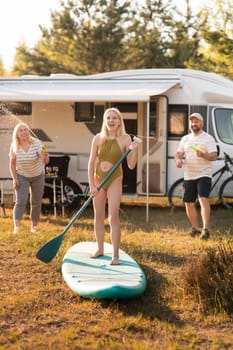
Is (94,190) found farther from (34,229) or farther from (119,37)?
(119,37)

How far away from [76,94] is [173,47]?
57.4 feet

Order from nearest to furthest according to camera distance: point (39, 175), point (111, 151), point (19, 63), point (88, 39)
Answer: point (111, 151), point (39, 175), point (88, 39), point (19, 63)

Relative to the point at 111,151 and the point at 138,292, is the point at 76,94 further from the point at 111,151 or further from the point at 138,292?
the point at 138,292

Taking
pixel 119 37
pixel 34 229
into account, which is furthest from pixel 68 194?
pixel 119 37

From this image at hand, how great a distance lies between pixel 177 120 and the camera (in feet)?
32.8

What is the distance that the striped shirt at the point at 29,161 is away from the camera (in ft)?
24.7

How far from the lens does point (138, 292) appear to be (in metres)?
4.75

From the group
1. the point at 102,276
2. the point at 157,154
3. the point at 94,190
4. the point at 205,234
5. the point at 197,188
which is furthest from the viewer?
the point at 157,154

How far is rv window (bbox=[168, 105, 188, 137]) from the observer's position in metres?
9.95

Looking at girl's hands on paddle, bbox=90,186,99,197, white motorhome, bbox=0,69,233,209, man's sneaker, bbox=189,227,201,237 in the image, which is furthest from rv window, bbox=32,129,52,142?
girl's hands on paddle, bbox=90,186,99,197

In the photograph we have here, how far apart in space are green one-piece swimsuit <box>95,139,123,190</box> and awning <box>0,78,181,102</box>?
323cm

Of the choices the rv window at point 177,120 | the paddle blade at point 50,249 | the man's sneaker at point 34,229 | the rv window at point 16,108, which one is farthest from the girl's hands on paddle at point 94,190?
the rv window at point 16,108

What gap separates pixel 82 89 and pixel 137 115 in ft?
4.13

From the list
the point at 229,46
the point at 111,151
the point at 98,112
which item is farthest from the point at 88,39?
the point at 111,151
